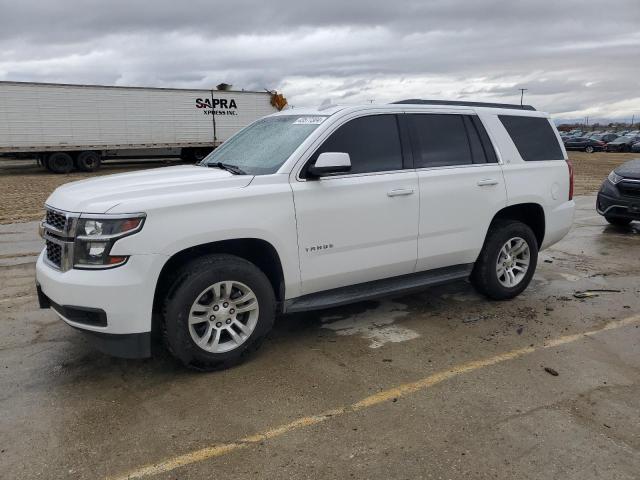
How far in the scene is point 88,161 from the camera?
2316 cm

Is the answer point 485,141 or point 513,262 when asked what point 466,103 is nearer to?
point 485,141

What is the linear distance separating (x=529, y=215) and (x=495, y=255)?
803 millimetres

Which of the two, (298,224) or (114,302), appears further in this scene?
(298,224)

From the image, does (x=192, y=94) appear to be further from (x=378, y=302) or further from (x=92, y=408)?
(x=92, y=408)

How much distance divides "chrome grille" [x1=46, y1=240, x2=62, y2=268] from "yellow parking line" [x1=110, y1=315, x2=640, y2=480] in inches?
63.1

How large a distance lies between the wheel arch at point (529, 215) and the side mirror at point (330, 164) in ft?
6.99

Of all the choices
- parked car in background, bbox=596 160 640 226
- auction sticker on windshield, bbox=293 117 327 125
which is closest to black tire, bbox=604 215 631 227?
parked car in background, bbox=596 160 640 226

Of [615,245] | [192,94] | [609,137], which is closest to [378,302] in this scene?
[615,245]

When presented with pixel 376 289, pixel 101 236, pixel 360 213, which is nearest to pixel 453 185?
pixel 360 213

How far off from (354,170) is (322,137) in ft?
1.26

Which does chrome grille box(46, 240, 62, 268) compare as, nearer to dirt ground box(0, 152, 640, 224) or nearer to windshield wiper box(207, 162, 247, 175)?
windshield wiper box(207, 162, 247, 175)

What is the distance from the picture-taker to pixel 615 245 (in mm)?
8328

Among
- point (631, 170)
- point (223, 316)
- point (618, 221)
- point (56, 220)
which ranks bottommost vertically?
point (618, 221)

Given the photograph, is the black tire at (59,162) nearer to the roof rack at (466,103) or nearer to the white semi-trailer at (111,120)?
the white semi-trailer at (111,120)
